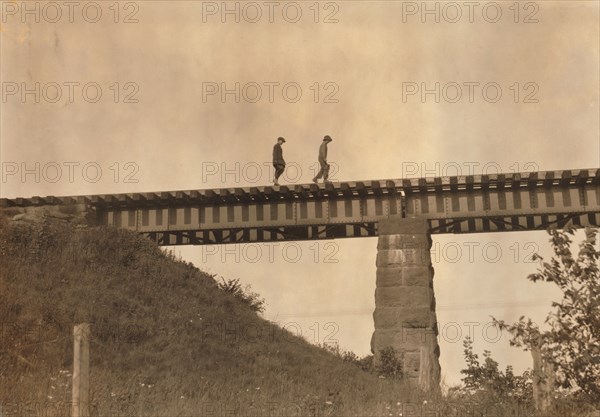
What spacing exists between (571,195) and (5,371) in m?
15.9

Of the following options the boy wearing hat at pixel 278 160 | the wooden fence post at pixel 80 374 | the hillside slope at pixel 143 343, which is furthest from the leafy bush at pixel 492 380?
the boy wearing hat at pixel 278 160

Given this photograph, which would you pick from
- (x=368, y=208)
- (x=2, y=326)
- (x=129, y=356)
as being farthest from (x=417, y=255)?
(x=2, y=326)

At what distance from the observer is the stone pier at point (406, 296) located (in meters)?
20.8

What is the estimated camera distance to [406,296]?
21219 millimetres

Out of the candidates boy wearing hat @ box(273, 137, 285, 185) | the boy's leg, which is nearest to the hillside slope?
boy wearing hat @ box(273, 137, 285, 185)

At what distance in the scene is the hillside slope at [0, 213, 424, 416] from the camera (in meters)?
13.3

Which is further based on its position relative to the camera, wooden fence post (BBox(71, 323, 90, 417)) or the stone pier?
the stone pier

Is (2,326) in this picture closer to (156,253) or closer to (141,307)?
(141,307)

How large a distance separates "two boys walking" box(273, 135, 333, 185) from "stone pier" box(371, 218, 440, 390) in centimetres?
366

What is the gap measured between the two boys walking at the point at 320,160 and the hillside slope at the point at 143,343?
412 cm

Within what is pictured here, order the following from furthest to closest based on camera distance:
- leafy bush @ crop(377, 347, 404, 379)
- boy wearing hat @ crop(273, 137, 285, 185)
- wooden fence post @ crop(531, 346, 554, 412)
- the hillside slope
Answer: boy wearing hat @ crop(273, 137, 285, 185) < leafy bush @ crop(377, 347, 404, 379) < the hillside slope < wooden fence post @ crop(531, 346, 554, 412)

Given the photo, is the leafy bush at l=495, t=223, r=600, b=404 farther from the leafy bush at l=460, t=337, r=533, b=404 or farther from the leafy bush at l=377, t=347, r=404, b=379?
the leafy bush at l=377, t=347, r=404, b=379

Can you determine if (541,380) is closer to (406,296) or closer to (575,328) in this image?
(575,328)

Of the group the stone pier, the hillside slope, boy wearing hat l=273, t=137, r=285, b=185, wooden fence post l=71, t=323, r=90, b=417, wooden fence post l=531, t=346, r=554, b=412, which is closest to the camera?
wooden fence post l=71, t=323, r=90, b=417
